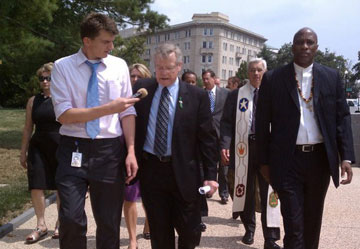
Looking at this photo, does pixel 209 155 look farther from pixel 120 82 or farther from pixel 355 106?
pixel 355 106

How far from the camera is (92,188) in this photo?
3.13 m

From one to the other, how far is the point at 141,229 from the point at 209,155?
2.63 metres

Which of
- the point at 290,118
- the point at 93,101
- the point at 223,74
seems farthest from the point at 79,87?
the point at 223,74

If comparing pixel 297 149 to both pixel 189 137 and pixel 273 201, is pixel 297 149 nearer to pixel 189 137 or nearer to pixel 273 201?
pixel 189 137

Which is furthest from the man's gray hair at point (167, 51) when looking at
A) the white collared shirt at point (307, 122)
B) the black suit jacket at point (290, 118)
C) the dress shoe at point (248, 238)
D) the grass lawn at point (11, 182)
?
the grass lawn at point (11, 182)

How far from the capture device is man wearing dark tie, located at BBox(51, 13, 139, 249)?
3.02 meters

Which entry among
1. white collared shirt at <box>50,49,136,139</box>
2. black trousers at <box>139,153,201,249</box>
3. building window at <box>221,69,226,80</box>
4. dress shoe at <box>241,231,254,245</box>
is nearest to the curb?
black trousers at <box>139,153,201,249</box>

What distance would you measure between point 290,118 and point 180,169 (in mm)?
993

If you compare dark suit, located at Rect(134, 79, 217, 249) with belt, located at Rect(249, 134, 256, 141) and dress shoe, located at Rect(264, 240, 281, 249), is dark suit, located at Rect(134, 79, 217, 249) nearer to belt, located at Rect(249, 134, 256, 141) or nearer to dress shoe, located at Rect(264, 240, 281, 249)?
dress shoe, located at Rect(264, 240, 281, 249)

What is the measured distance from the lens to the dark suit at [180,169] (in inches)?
130

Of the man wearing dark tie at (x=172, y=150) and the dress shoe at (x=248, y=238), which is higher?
the man wearing dark tie at (x=172, y=150)

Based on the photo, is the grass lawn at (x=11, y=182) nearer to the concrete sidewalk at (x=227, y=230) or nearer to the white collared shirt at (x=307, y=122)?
the concrete sidewalk at (x=227, y=230)

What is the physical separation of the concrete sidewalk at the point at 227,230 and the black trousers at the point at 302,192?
158 cm

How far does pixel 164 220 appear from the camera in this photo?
3.47 metres
